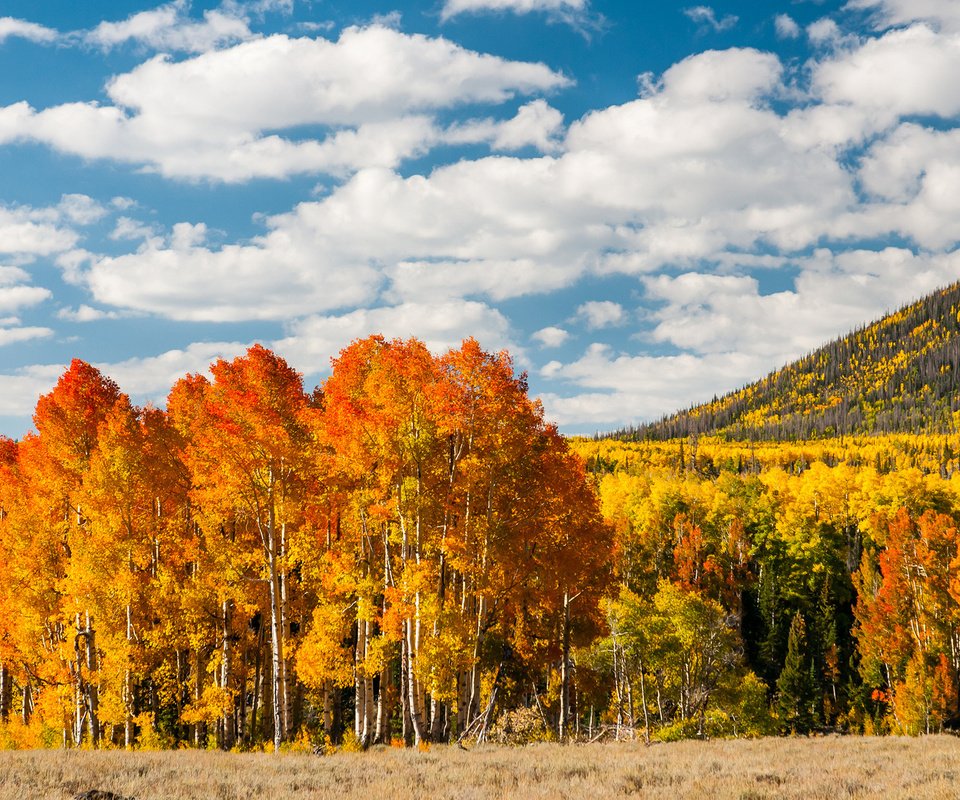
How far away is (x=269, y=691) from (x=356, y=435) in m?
15.9

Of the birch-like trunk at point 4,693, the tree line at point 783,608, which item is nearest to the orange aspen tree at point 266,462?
the tree line at point 783,608

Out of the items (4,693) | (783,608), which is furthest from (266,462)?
(783,608)

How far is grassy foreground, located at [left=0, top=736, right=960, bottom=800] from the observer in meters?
13.6

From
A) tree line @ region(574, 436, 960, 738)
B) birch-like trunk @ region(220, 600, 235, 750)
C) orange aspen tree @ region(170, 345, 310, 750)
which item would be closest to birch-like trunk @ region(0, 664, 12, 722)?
birch-like trunk @ region(220, 600, 235, 750)

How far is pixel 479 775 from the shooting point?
15.6 metres

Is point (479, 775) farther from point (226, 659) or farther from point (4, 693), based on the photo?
point (4, 693)

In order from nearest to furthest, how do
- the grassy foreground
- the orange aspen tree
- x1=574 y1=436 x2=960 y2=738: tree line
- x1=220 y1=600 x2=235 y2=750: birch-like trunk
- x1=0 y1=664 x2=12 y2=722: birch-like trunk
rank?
the grassy foreground
the orange aspen tree
x1=220 y1=600 x2=235 y2=750: birch-like trunk
x1=0 y1=664 x2=12 y2=722: birch-like trunk
x1=574 y1=436 x2=960 y2=738: tree line

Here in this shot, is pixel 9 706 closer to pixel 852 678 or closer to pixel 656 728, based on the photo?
pixel 656 728

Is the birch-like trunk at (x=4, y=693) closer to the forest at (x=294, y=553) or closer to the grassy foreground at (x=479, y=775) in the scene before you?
the forest at (x=294, y=553)

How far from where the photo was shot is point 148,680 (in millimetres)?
32094

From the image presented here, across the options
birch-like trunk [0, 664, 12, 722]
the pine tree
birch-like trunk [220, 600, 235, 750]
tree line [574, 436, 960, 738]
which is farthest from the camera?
the pine tree

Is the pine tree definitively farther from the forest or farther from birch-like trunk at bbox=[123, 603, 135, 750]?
birch-like trunk at bbox=[123, 603, 135, 750]

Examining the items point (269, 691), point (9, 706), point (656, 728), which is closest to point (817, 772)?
point (269, 691)

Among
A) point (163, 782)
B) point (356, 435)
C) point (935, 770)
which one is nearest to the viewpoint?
point (163, 782)
